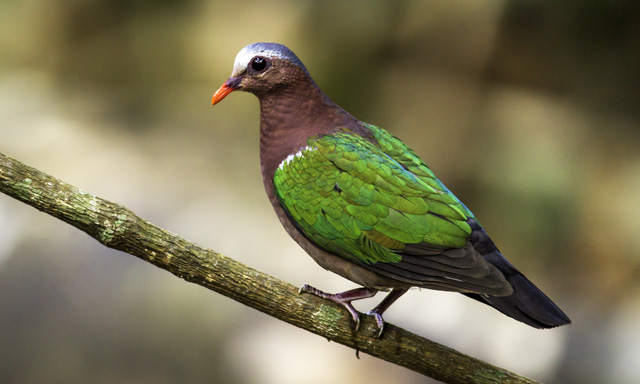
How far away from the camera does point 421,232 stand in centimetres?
218

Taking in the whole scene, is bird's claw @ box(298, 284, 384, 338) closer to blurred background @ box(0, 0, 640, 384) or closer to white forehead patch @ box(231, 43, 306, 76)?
white forehead patch @ box(231, 43, 306, 76)

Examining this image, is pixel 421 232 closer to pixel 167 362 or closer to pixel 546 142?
pixel 167 362

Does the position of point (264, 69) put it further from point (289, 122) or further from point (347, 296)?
point (347, 296)

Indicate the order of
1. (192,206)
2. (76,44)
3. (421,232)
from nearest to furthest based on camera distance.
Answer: (421,232)
(192,206)
(76,44)

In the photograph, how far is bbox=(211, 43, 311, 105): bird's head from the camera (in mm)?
2336

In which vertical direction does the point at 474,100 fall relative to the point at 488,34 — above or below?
below

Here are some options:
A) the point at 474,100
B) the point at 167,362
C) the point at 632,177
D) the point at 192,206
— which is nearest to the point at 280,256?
the point at 192,206

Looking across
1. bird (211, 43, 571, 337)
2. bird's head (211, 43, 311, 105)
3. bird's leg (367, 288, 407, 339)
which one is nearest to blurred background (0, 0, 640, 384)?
bird's leg (367, 288, 407, 339)

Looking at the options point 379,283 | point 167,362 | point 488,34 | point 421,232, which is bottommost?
point 167,362

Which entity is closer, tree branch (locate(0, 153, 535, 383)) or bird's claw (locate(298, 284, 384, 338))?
tree branch (locate(0, 153, 535, 383))

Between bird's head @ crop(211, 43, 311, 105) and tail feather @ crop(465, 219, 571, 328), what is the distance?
79cm

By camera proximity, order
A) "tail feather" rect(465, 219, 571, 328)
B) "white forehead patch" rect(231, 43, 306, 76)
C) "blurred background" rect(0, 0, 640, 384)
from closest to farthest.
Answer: "tail feather" rect(465, 219, 571, 328)
"white forehead patch" rect(231, 43, 306, 76)
"blurred background" rect(0, 0, 640, 384)

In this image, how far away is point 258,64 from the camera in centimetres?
235

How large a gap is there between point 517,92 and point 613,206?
0.96m
